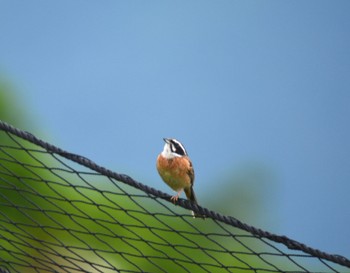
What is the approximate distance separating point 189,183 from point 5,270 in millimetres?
1209

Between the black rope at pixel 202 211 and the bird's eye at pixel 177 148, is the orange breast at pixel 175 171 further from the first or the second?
the black rope at pixel 202 211

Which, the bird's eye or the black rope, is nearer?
the black rope

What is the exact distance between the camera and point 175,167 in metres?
3.71

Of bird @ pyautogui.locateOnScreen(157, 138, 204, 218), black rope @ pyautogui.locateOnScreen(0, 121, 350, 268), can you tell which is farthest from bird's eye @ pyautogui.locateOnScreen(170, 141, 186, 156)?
black rope @ pyautogui.locateOnScreen(0, 121, 350, 268)

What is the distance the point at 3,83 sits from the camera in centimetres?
1159

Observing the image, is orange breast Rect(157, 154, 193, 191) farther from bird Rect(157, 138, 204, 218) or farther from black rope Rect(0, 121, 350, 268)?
black rope Rect(0, 121, 350, 268)

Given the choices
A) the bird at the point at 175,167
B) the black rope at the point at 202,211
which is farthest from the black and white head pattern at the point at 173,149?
the black rope at the point at 202,211

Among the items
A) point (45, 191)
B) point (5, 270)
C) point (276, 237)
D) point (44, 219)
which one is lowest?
point (5, 270)

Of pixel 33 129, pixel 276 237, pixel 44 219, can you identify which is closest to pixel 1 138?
pixel 44 219

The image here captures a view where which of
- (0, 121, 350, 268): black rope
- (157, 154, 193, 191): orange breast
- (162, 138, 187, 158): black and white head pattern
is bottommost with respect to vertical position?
(0, 121, 350, 268): black rope

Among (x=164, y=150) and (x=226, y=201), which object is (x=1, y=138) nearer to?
(x=226, y=201)

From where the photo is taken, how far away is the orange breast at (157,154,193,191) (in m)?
3.71

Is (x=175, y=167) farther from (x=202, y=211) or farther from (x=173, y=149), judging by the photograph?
(x=202, y=211)

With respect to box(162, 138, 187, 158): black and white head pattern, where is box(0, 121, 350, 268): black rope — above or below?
below
